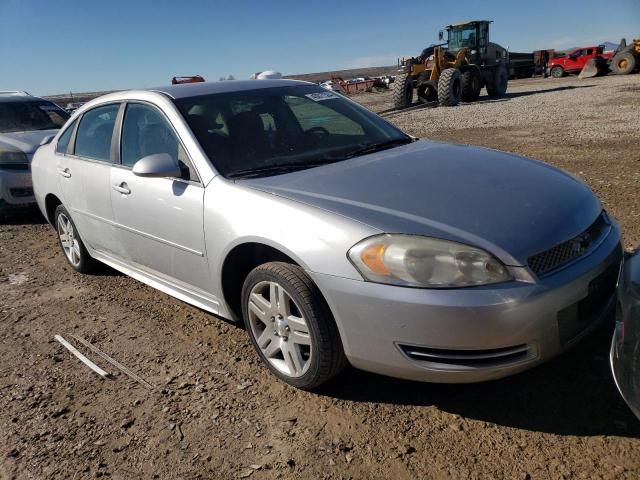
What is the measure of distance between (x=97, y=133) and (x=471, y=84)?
19.8m

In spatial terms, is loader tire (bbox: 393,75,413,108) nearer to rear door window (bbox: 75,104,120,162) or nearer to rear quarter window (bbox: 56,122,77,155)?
rear quarter window (bbox: 56,122,77,155)

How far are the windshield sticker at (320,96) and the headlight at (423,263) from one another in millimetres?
1909

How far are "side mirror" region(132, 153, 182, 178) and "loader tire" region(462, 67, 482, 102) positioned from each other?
19.9 meters

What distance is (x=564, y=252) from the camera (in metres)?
2.31

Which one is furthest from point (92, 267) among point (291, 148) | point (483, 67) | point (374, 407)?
point (483, 67)

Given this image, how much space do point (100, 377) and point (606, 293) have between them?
2.67m

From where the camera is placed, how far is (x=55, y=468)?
2.33 meters

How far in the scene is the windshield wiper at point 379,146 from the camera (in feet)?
10.9

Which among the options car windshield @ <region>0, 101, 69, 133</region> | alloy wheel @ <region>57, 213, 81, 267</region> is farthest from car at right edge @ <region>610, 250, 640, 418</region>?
car windshield @ <region>0, 101, 69, 133</region>

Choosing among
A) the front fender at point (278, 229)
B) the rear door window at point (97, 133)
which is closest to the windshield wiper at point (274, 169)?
the front fender at point (278, 229)

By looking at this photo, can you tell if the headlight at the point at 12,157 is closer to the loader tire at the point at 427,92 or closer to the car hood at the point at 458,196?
the car hood at the point at 458,196

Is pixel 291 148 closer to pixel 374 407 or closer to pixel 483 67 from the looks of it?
pixel 374 407

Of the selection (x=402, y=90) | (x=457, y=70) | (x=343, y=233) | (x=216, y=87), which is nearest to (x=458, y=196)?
(x=343, y=233)

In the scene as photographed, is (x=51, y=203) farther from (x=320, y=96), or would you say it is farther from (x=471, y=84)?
(x=471, y=84)
